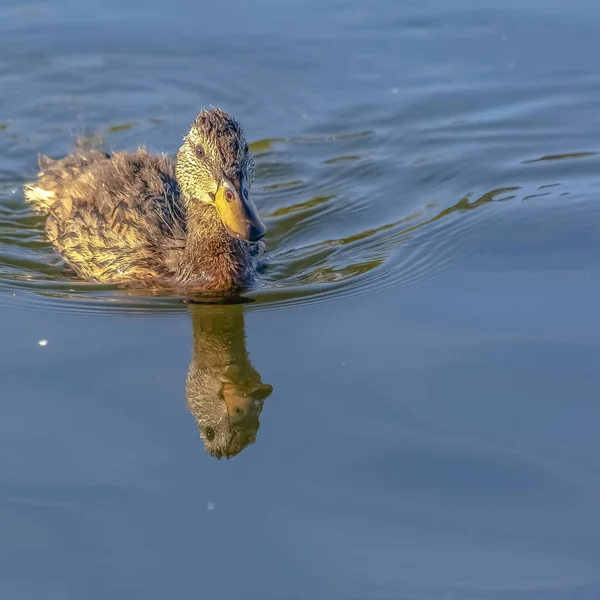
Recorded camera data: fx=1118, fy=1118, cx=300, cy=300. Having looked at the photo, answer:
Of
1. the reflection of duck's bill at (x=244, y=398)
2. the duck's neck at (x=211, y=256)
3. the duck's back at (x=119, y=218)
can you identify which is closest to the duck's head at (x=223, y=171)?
the duck's neck at (x=211, y=256)

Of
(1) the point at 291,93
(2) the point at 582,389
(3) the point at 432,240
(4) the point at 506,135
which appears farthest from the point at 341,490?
(1) the point at 291,93

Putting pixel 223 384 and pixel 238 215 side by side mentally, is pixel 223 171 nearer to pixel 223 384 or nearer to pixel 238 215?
pixel 238 215

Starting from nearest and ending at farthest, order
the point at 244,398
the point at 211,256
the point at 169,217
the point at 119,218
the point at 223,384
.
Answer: the point at 244,398, the point at 223,384, the point at 211,256, the point at 119,218, the point at 169,217

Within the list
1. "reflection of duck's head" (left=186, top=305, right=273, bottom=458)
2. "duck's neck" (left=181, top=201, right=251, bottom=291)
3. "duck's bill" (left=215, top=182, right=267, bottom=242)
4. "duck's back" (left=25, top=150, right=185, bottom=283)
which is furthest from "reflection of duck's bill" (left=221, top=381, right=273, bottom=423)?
"duck's back" (left=25, top=150, right=185, bottom=283)

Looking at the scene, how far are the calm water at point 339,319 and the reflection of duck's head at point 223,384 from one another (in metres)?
0.02

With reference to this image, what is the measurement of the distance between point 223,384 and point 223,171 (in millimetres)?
1698

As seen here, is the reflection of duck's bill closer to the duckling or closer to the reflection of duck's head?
the reflection of duck's head

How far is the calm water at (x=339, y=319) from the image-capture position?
5.24 meters

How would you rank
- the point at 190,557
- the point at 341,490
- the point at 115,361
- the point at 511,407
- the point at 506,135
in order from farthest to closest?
the point at 506,135
the point at 115,361
the point at 511,407
the point at 341,490
the point at 190,557

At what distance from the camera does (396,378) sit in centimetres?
671

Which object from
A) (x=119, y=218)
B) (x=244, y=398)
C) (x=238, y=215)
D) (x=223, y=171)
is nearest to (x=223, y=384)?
(x=244, y=398)

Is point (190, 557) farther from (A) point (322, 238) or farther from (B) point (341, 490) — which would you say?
(A) point (322, 238)

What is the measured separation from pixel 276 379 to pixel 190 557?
1793mm

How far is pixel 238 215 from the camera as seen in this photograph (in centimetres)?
762
